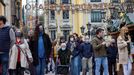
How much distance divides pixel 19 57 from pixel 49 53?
170cm

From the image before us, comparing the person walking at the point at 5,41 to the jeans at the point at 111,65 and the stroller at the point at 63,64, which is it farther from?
the jeans at the point at 111,65

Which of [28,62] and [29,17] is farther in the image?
[29,17]

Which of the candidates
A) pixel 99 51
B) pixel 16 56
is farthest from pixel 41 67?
pixel 99 51

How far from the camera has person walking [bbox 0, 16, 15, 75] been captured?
12047mm

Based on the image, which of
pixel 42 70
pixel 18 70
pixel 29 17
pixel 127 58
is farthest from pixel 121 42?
pixel 29 17

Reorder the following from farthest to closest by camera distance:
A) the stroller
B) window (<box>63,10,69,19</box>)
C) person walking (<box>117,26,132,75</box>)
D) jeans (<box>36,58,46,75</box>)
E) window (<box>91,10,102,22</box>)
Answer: window (<box>63,10,69,19</box>), window (<box>91,10,102,22</box>), the stroller, person walking (<box>117,26,132,75</box>), jeans (<box>36,58,46,75</box>)

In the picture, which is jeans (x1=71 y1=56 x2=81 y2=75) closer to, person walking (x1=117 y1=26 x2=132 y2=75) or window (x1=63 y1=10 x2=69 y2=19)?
person walking (x1=117 y1=26 x2=132 y2=75)

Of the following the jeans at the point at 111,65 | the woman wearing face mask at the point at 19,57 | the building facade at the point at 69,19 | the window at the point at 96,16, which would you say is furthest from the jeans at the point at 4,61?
the window at the point at 96,16

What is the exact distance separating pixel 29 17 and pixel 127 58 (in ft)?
349

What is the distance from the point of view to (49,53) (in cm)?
1500

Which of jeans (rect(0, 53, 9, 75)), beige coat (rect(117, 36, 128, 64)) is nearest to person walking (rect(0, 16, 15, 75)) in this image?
jeans (rect(0, 53, 9, 75))

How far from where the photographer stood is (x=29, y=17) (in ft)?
396

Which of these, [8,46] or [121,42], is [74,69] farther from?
[8,46]

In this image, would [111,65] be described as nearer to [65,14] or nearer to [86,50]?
[86,50]
